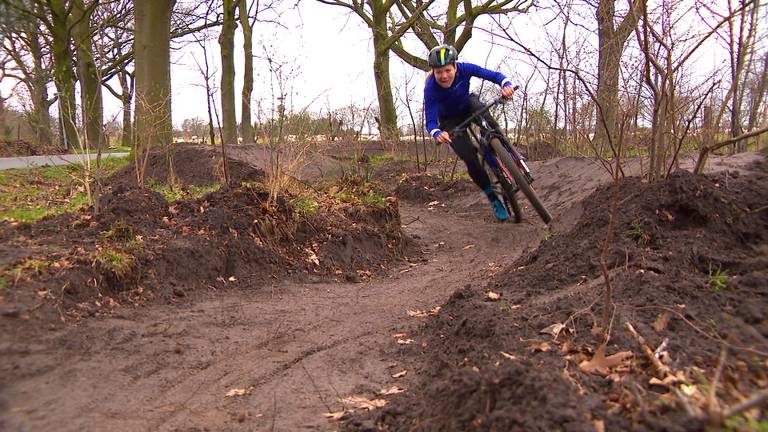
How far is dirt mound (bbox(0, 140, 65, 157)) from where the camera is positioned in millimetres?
17455

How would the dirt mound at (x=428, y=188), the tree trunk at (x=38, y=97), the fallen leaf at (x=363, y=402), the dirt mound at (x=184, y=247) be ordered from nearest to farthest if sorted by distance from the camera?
the fallen leaf at (x=363, y=402)
the dirt mound at (x=184, y=247)
the dirt mound at (x=428, y=188)
the tree trunk at (x=38, y=97)

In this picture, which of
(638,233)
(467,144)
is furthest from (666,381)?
(467,144)

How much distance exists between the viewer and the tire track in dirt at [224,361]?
296 cm

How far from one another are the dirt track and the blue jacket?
7.05 feet

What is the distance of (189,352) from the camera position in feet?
12.5

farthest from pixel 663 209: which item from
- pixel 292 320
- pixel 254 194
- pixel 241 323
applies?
pixel 254 194

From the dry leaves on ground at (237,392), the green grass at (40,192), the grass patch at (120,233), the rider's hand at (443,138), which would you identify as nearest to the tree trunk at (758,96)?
the rider's hand at (443,138)

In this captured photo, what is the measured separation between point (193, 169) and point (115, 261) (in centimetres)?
773

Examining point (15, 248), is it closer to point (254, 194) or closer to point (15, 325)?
point (15, 325)

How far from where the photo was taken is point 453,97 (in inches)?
273

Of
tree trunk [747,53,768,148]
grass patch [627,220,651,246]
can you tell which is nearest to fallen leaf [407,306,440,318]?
grass patch [627,220,651,246]

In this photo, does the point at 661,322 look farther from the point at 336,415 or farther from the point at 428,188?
the point at 428,188

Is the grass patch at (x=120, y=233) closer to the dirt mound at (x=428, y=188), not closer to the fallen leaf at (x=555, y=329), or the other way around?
the fallen leaf at (x=555, y=329)

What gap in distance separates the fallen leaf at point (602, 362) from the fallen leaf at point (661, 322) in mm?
280
